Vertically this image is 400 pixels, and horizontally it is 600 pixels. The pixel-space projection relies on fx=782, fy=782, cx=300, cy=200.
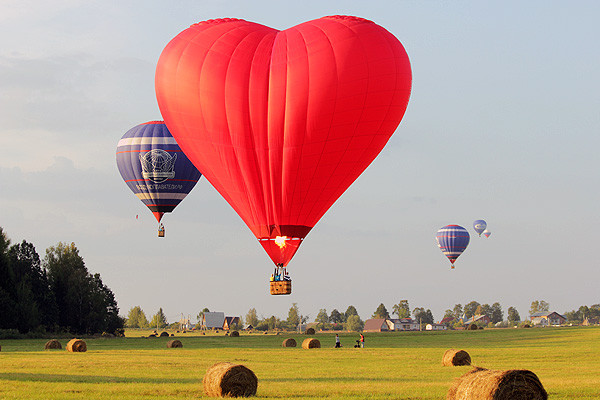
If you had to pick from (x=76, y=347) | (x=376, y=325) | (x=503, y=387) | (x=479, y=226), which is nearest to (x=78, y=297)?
(x=76, y=347)

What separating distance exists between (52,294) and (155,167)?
3193cm

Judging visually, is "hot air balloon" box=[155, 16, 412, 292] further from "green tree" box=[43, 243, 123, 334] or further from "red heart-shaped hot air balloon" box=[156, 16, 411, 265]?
"green tree" box=[43, 243, 123, 334]

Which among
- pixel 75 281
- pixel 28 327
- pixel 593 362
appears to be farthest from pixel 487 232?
pixel 593 362

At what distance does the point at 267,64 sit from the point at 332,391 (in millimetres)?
16467

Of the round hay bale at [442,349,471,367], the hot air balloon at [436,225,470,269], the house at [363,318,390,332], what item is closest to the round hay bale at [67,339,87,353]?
the round hay bale at [442,349,471,367]

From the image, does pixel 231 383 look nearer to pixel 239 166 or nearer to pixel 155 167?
pixel 239 166

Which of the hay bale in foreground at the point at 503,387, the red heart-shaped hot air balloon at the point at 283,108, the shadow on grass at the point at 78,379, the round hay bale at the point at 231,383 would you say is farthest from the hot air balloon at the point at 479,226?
the hay bale in foreground at the point at 503,387

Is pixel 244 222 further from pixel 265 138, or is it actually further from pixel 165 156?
pixel 165 156

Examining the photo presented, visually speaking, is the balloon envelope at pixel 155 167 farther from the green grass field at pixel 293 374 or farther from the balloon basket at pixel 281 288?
the balloon basket at pixel 281 288

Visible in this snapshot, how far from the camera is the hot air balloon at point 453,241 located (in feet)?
378

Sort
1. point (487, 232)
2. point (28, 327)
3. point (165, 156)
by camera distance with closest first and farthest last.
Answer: point (165, 156)
point (28, 327)
point (487, 232)

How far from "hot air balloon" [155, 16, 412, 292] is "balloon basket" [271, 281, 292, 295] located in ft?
2.98

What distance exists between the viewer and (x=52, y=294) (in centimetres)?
8556

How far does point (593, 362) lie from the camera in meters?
40.2
